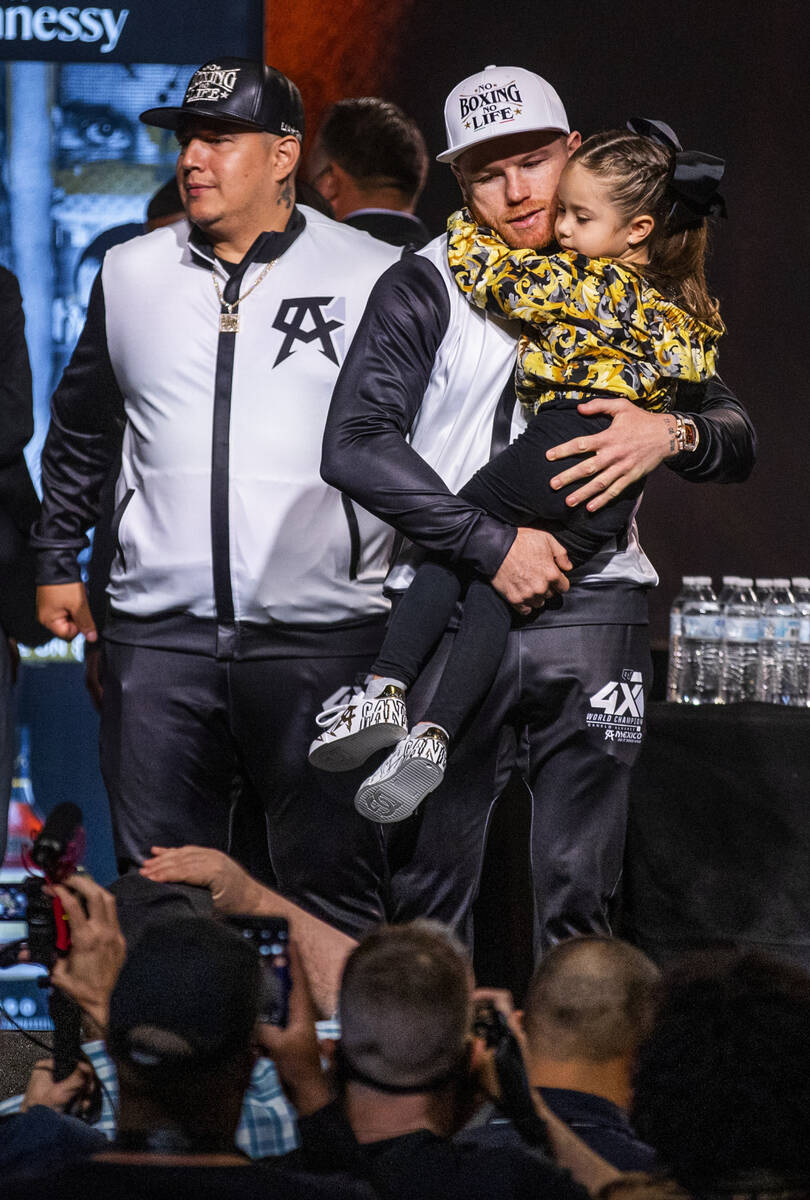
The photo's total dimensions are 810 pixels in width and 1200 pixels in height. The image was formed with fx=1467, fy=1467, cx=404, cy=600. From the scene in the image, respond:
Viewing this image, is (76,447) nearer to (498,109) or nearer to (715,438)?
(498,109)

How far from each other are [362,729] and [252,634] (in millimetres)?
513

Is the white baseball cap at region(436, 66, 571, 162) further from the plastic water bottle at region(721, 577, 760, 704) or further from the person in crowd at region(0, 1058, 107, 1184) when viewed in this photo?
the person in crowd at region(0, 1058, 107, 1184)

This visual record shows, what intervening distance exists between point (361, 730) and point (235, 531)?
1.99 feet

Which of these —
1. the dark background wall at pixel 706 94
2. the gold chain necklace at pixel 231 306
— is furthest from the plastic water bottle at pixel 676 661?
the gold chain necklace at pixel 231 306

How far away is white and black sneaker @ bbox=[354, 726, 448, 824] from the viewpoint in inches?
94.0

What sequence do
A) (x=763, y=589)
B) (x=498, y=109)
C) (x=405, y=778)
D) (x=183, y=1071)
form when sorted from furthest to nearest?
(x=763, y=589) < (x=498, y=109) < (x=405, y=778) < (x=183, y=1071)

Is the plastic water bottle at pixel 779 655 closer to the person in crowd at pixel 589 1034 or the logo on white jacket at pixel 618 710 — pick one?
the logo on white jacket at pixel 618 710

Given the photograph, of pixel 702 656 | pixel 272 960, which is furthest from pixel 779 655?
pixel 272 960

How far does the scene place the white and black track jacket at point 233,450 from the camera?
9.37 feet

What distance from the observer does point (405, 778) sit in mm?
2395

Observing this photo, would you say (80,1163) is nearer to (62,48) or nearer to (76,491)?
(76,491)

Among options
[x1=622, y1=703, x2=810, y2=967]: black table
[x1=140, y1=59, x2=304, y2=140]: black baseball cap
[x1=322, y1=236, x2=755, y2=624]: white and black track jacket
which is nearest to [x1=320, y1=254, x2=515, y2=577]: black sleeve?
[x1=322, y1=236, x2=755, y2=624]: white and black track jacket

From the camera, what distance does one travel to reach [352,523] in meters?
2.92

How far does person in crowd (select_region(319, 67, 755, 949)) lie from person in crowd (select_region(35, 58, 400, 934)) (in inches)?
11.0
